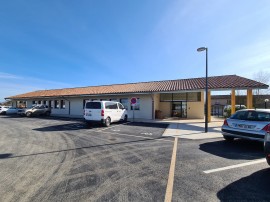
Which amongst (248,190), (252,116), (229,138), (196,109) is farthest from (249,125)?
(196,109)

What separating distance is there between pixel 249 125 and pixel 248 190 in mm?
4271

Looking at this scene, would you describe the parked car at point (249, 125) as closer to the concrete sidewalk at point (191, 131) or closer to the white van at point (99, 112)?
the concrete sidewalk at point (191, 131)

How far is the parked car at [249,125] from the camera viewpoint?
22.7 feet

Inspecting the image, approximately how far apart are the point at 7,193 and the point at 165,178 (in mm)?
3278

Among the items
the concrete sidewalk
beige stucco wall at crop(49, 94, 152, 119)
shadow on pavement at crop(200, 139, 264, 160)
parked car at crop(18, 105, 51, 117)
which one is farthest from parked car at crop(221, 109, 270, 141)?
parked car at crop(18, 105, 51, 117)

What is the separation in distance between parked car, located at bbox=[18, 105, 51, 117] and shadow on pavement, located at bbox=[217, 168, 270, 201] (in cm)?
2513

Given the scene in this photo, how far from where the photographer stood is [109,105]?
571 inches

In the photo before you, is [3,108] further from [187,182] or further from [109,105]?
[187,182]

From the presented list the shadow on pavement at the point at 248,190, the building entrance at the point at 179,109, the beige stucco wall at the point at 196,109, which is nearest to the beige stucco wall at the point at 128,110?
the building entrance at the point at 179,109

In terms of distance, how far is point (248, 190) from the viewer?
3.69m

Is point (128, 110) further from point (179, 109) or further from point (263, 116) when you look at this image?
point (263, 116)

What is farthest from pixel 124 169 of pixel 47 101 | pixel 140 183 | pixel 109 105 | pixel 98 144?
pixel 47 101

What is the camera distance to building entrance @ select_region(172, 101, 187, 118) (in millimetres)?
21562

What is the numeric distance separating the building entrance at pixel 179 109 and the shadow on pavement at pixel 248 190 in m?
17.3
